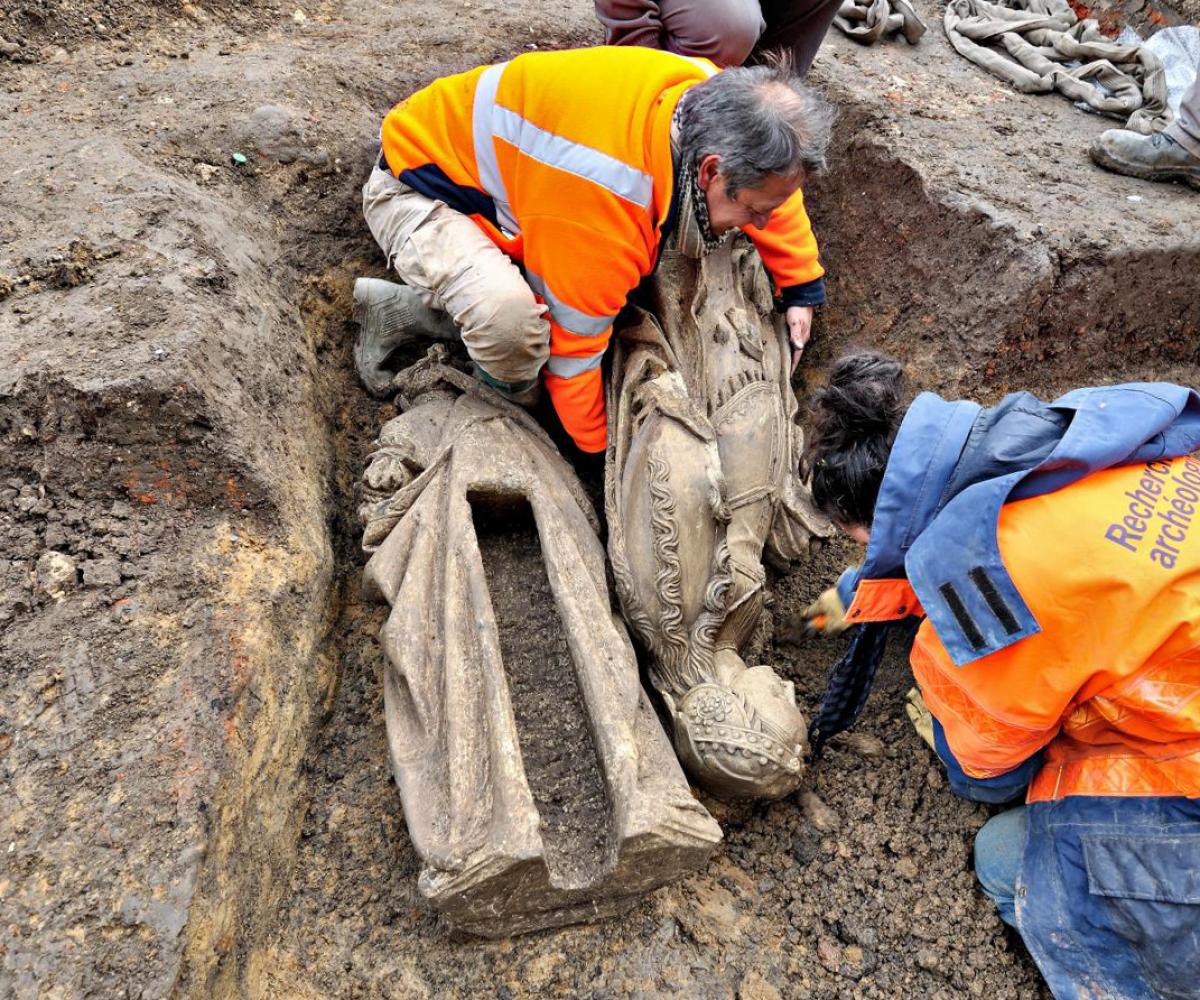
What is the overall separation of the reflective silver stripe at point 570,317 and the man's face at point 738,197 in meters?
0.43

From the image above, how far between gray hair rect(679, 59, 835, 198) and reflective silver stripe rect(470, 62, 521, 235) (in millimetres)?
597

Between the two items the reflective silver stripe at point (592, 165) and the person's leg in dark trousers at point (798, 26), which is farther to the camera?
the person's leg in dark trousers at point (798, 26)

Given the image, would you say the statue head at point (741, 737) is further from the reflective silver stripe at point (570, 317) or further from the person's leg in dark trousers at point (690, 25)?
the person's leg in dark trousers at point (690, 25)

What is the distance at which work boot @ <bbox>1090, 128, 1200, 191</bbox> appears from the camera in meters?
3.47

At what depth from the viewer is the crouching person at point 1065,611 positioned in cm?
165

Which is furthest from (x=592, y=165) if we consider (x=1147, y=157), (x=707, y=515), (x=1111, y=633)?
(x=1147, y=157)

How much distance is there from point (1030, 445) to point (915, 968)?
1269 mm

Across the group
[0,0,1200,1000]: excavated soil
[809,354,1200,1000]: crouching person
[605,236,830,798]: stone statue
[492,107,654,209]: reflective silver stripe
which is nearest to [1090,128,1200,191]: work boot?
[0,0,1200,1000]: excavated soil

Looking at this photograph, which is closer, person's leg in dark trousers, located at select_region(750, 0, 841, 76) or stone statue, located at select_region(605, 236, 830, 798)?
stone statue, located at select_region(605, 236, 830, 798)

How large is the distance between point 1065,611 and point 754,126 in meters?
1.37

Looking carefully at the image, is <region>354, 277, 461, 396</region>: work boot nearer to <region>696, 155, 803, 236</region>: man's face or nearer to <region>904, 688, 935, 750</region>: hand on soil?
<region>696, 155, 803, 236</region>: man's face

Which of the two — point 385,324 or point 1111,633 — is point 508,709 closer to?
point 1111,633

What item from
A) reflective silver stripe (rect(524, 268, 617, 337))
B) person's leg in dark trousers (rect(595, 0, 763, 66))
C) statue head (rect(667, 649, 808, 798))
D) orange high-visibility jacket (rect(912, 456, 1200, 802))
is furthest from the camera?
person's leg in dark trousers (rect(595, 0, 763, 66))

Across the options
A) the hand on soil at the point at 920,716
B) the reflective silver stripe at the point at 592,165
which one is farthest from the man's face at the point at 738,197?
the hand on soil at the point at 920,716
